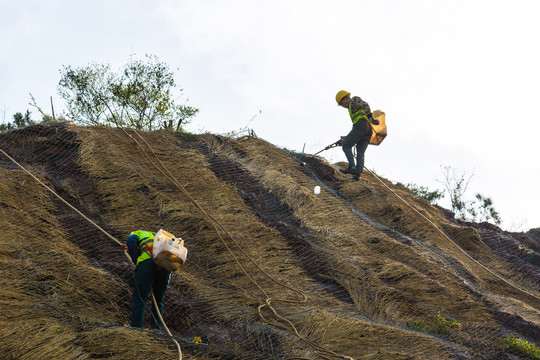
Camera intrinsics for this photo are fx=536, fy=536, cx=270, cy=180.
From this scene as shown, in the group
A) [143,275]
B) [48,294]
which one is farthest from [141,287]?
[48,294]

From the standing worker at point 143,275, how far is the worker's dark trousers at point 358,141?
6614mm

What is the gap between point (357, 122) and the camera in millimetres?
11422

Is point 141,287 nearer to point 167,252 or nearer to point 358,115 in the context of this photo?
point 167,252

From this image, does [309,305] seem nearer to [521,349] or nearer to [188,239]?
[188,239]

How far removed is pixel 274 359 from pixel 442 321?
2746 millimetres

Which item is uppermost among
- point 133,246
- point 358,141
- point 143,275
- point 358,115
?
point 358,115

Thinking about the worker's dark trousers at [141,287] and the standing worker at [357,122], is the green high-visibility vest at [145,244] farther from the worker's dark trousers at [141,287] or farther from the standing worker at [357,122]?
the standing worker at [357,122]

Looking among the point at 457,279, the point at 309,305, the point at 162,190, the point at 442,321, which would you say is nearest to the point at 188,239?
the point at 162,190

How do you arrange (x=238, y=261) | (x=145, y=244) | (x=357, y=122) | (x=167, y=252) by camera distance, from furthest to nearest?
(x=357, y=122) < (x=238, y=261) < (x=145, y=244) < (x=167, y=252)

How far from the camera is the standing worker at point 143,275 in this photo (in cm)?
557

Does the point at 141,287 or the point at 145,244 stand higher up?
the point at 145,244

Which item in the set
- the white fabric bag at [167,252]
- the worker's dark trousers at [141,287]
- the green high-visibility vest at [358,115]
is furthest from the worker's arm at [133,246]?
the green high-visibility vest at [358,115]

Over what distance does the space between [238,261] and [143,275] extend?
231 cm

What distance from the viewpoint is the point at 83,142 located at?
31.4ft
